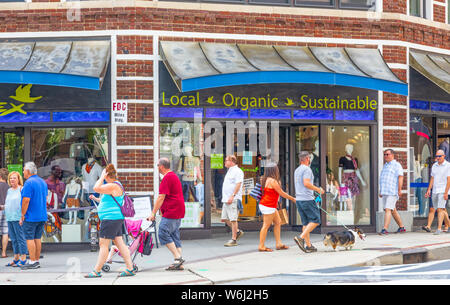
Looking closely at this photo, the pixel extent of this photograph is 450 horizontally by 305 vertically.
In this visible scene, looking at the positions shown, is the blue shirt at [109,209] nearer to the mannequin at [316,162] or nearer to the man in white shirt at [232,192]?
the man in white shirt at [232,192]

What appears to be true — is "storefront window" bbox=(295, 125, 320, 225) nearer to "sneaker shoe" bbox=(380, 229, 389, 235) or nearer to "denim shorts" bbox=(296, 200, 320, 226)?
"sneaker shoe" bbox=(380, 229, 389, 235)

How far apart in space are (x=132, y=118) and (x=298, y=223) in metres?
4.81

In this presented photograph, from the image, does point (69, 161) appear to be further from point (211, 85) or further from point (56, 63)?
point (211, 85)

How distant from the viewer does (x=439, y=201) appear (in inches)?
592

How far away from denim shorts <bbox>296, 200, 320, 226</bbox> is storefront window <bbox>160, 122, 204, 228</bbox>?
10.3 feet

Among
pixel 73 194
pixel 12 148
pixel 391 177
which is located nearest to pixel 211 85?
pixel 73 194

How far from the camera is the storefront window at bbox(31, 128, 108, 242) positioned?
14070 mm

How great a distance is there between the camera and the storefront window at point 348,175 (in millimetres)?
15531

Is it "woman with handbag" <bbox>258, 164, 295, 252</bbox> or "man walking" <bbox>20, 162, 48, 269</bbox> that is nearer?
"man walking" <bbox>20, 162, 48, 269</bbox>

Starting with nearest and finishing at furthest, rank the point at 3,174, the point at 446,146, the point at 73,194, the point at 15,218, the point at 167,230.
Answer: the point at 167,230 < the point at 15,218 < the point at 3,174 < the point at 73,194 < the point at 446,146

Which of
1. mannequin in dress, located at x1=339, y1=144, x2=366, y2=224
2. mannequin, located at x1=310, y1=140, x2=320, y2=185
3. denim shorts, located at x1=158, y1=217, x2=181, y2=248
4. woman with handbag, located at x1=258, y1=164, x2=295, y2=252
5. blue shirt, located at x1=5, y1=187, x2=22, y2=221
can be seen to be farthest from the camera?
mannequin in dress, located at x1=339, y1=144, x2=366, y2=224

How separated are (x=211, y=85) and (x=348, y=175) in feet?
14.8

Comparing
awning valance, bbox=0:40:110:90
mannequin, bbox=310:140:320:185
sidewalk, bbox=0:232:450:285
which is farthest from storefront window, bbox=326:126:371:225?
awning valance, bbox=0:40:110:90
